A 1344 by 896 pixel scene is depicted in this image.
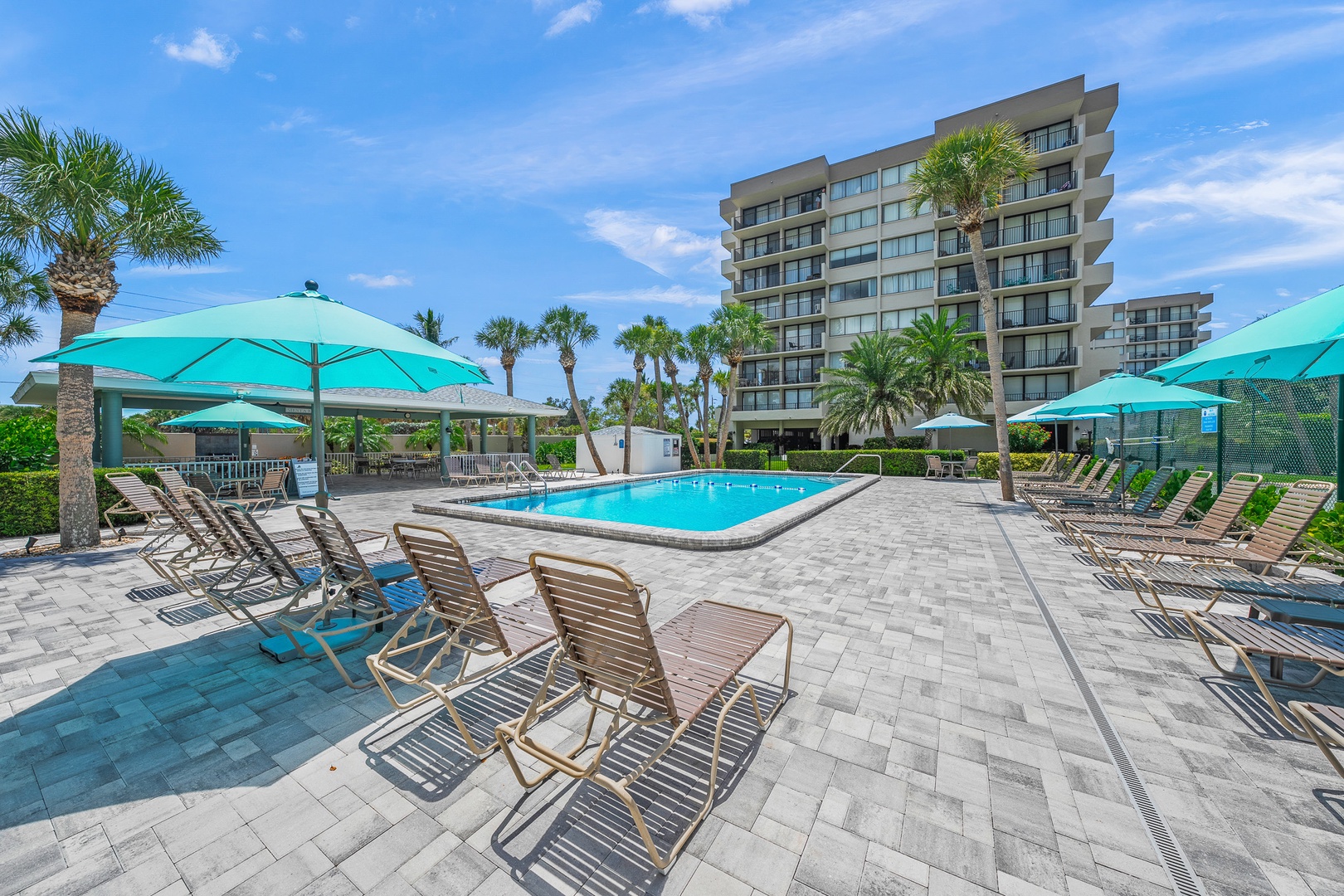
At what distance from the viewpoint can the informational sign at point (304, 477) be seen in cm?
1425

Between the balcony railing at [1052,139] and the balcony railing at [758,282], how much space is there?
51.7 ft

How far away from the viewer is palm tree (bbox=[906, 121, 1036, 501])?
12914mm

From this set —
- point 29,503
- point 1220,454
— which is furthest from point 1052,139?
point 29,503

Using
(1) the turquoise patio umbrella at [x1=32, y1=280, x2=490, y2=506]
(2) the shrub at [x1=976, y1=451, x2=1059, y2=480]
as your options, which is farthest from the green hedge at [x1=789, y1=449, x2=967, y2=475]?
(1) the turquoise patio umbrella at [x1=32, y1=280, x2=490, y2=506]

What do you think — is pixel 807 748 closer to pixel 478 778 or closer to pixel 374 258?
pixel 478 778

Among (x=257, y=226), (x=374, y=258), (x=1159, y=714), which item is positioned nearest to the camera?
(x=1159, y=714)

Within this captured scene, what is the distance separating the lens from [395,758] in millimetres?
2627

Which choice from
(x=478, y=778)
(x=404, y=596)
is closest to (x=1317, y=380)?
(x=478, y=778)

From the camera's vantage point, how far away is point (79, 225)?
23.7 ft

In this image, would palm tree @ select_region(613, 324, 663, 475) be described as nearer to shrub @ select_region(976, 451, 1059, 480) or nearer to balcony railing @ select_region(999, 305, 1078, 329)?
shrub @ select_region(976, 451, 1059, 480)

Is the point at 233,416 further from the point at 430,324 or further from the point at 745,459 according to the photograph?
the point at 430,324

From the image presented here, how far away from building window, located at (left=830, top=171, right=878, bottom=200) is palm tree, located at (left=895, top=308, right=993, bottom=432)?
12.6 metres

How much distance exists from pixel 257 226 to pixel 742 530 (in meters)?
20.5

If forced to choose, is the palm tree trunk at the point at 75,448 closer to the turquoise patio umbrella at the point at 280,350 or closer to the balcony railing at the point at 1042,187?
the turquoise patio umbrella at the point at 280,350
